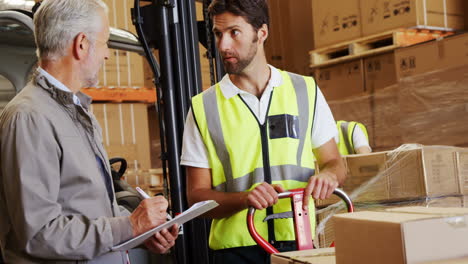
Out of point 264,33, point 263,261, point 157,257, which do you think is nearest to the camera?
point 263,261

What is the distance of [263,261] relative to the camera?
7.99 ft

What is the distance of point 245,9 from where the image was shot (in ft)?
8.55

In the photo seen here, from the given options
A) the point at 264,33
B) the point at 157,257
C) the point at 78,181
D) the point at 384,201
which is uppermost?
the point at 264,33

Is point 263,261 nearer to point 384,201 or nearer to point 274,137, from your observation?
point 274,137

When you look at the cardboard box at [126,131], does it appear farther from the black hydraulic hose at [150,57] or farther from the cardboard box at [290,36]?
the black hydraulic hose at [150,57]

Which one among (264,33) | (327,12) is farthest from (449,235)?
(327,12)

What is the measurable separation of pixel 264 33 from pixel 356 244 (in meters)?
1.35

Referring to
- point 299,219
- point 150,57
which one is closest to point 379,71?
point 150,57

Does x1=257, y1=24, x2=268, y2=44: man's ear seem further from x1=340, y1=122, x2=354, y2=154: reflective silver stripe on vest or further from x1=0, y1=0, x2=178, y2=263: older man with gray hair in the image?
x1=340, y1=122, x2=354, y2=154: reflective silver stripe on vest

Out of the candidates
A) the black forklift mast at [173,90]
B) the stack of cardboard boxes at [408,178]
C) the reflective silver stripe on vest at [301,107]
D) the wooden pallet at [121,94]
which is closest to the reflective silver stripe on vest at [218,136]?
the reflective silver stripe on vest at [301,107]

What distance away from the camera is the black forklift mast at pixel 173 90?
329 centimetres

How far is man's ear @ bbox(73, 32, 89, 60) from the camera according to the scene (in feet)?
6.68

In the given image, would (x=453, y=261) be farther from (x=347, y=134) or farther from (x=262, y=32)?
(x=347, y=134)

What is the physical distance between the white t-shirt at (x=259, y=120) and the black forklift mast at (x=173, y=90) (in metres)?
0.69
